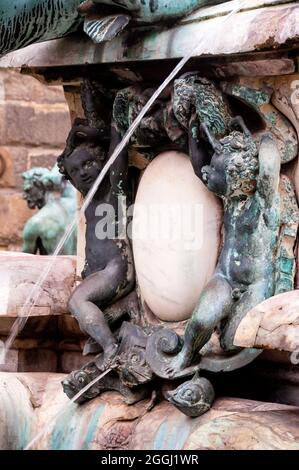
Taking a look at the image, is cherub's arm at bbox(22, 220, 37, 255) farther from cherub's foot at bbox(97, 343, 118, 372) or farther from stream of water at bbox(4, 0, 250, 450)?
cherub's foot at bbox(97, 343, 118, 372)

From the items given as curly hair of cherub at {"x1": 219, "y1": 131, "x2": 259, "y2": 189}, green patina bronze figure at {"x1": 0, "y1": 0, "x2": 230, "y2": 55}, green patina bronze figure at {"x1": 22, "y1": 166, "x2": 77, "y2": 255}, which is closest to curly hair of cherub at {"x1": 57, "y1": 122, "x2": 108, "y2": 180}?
green patina bronze figure at {"x1": 0, "y1": 0, "x2": 230, "y2": 55}

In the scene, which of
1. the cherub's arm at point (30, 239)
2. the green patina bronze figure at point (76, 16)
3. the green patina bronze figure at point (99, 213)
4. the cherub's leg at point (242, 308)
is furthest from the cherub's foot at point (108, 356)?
the cherub's arm at point (30, 239)

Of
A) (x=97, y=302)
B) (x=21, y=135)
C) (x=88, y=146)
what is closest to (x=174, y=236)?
(x=97, y=302)

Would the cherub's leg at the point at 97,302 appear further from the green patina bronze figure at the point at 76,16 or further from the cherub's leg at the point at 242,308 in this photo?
the green patina bronze figure at the point at 76,16

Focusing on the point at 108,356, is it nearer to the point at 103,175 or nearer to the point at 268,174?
the point at 103,175

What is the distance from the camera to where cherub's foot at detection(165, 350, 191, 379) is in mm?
4071

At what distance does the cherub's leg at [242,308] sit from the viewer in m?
4.03

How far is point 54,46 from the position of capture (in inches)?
177

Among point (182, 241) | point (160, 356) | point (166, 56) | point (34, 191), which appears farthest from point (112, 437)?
point (34, 191)

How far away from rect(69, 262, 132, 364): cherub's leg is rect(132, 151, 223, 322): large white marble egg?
12 cm

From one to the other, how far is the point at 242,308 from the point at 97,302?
558 millimetres

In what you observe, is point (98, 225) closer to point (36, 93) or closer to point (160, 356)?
point (160, 356)

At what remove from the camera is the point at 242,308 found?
404 cm

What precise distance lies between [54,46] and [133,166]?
1.28 ft
